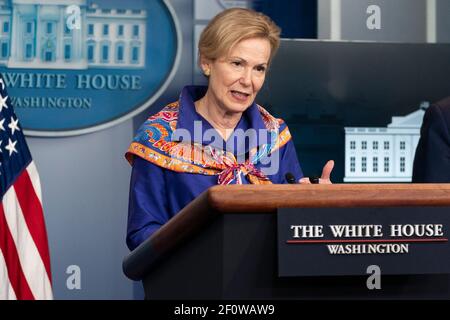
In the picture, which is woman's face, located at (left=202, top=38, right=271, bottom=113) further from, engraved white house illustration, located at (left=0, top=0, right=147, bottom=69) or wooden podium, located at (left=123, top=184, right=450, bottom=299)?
engraved white house illustration, located at (left=0, top=0, right=147, bottom=69)

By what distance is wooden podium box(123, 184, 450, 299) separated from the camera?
1218mm

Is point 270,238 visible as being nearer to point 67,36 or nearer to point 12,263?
point 12,263

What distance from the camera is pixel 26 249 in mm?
3262

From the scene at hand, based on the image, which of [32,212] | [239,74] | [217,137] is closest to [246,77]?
[239,74]

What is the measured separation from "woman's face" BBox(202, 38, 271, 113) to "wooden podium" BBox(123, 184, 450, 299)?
2.88 ft

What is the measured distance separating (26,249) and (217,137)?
1361 mm

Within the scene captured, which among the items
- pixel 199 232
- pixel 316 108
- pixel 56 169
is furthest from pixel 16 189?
pixel 199 232

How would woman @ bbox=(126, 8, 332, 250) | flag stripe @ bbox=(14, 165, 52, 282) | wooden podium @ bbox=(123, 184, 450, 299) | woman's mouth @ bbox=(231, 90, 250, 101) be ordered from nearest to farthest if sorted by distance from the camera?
wooden podium @ bbox=(123, 184, 450, 299), woman @ bbox=(126, 8, 332, 250), woman's mouth @ bbox=(231, 90, 250, 101), flag stripe @ bbox=(14, 165, 52, 282)

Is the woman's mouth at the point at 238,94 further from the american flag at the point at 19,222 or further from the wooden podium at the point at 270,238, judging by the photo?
the american flag at the point at 19,222

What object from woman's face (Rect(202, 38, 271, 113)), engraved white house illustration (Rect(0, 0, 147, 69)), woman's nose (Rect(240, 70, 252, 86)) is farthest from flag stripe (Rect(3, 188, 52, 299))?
woman's nose (Rect(240, 70, 252, 86))

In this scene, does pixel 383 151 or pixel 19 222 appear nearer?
pixel 19 222

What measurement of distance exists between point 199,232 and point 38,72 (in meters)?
2.62

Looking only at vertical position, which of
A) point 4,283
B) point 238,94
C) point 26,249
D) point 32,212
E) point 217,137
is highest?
point 238,94
